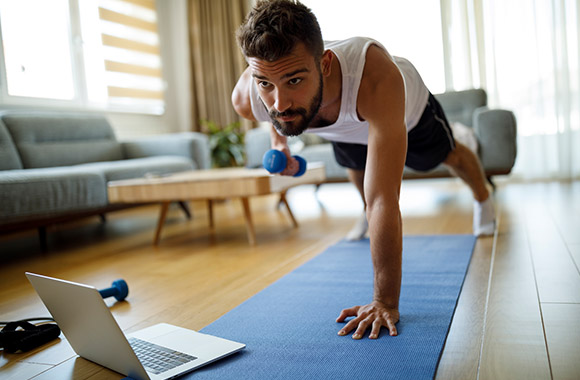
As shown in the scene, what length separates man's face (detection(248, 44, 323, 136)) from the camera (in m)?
1.12

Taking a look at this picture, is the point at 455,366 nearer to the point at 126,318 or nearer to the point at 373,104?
the point at 373,104

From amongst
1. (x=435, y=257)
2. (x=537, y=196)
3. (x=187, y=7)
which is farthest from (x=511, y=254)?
(x=187, y=7)

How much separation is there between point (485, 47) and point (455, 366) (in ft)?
13.0

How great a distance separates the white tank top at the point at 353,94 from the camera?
1.28 m

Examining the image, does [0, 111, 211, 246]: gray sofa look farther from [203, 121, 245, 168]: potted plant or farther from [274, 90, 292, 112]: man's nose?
[274, 90, 292, 112]: man's nose

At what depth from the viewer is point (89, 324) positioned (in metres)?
1.01

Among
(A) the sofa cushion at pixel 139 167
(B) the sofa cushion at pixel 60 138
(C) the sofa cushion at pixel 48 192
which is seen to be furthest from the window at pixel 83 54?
(C) the sofa cushion at pixel 48 192

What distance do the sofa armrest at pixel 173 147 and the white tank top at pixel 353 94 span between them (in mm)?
2184

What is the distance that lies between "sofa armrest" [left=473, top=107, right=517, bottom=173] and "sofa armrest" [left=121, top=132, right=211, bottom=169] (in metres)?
2.02

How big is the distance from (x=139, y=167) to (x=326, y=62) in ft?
7.02

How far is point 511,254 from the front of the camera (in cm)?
180

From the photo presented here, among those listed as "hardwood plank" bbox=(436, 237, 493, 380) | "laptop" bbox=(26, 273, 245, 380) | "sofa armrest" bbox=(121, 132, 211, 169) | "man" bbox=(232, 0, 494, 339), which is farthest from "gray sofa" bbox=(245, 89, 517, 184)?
"laptop" bbox=(26, 273, 245, 380)

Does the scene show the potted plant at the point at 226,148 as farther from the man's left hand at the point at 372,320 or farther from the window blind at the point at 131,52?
the man's left hand at the point at 372,320

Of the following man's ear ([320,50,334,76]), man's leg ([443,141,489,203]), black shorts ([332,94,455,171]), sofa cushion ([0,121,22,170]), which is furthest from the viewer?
sofa cushion ([0,121,22,170])
